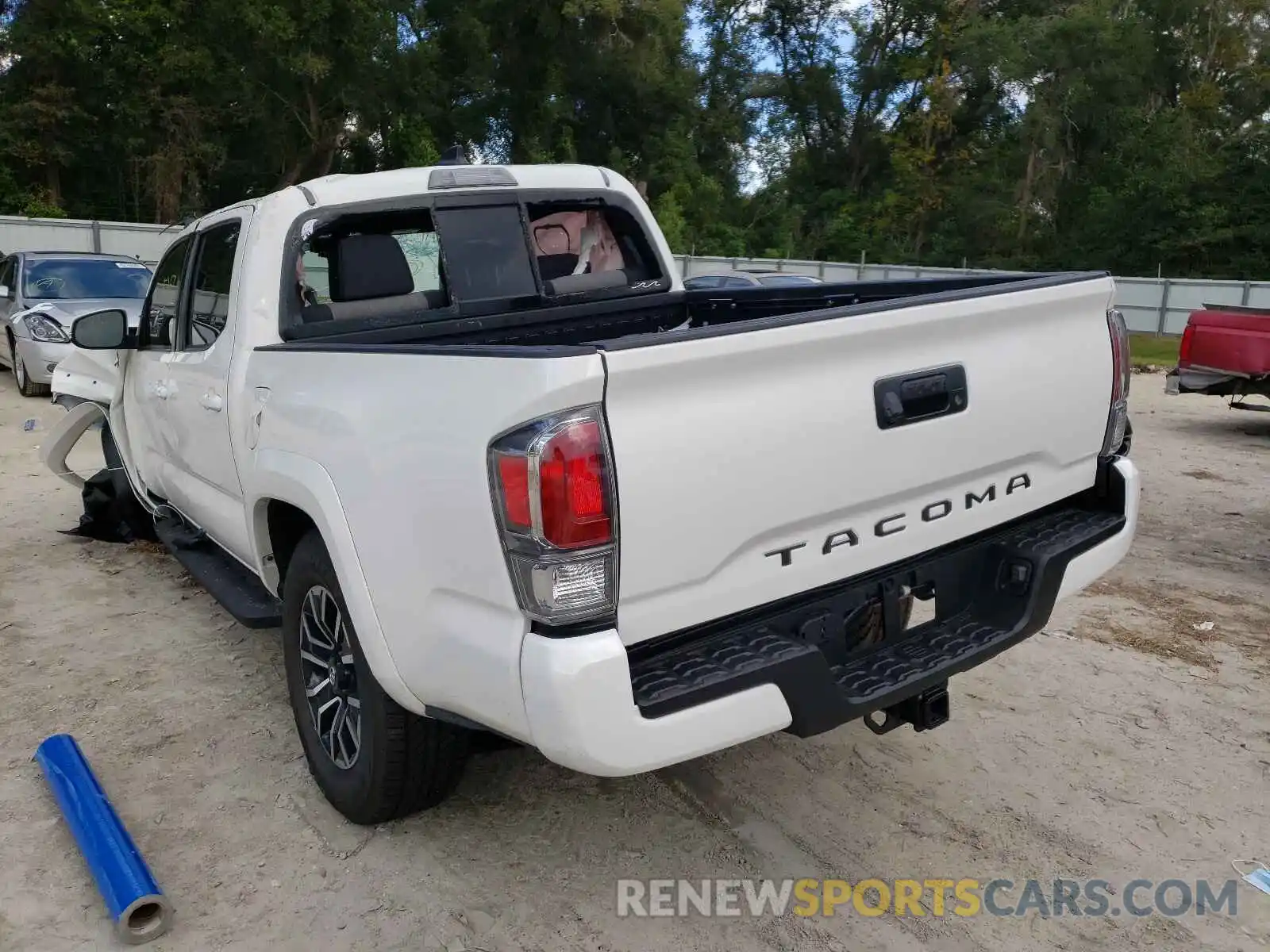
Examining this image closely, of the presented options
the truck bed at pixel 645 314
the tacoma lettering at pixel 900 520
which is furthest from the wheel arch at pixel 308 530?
the tacoma lettering at pixel 900 520

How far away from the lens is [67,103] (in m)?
33.0

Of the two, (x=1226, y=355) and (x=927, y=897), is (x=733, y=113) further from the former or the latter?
(x=927, y=897)

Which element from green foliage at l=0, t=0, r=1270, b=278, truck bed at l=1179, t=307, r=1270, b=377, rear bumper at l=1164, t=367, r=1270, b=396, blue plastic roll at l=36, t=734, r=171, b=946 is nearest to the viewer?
blue plastic roll at l=36, t=734, r=171, b=946

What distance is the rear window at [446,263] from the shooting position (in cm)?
377

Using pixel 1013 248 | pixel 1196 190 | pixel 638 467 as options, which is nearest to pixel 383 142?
pixel 1013 248

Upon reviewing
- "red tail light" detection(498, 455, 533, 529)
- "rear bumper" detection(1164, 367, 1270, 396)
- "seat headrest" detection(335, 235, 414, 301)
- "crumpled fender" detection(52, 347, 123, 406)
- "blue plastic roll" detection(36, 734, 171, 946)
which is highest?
"seat headrest" detection(335, 235, 414, 301)

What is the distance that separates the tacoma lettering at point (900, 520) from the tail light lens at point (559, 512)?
50cm

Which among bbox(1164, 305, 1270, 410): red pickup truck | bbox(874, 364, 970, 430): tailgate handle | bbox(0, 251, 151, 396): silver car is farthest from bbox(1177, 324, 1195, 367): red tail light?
bbox(0, 251, 151, 396): silver car

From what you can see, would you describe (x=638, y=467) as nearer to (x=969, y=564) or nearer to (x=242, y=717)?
(x=969, y=564)

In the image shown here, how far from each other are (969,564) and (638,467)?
4.26ft

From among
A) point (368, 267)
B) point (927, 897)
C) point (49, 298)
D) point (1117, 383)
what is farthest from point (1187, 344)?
point (49, 298)

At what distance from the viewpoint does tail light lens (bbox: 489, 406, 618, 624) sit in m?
2.21

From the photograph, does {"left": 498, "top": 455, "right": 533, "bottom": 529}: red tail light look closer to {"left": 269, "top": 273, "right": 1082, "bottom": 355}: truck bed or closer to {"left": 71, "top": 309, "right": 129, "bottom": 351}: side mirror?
{"left": 269, "top": 273, "right": 1082, "bottom": 355}: truck bed

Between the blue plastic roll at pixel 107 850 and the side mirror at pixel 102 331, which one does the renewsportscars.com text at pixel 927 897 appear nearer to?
the blue plastic roll at pixel 107 850
